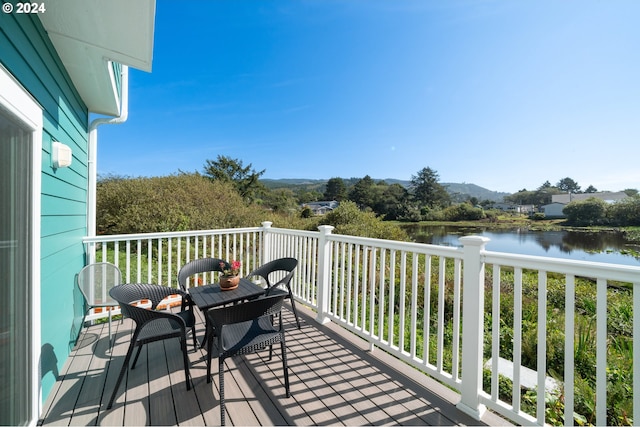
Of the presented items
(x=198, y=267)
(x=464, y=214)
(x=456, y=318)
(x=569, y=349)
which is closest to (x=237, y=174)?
(x=464, y=214)

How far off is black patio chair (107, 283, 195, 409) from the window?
45 centimetres

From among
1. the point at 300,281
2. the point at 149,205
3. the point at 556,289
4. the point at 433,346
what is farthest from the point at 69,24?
the point at 556,289

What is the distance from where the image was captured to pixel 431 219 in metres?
21.2

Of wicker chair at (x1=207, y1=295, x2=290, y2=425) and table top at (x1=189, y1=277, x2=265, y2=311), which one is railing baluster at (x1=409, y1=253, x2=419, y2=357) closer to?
wicker chair at (x1=207, y1=295, x2=290, y2=425)

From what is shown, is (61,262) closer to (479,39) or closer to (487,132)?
(479,39)

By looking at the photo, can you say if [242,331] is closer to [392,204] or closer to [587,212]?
[587,212]

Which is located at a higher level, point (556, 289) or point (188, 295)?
point (188, 295)

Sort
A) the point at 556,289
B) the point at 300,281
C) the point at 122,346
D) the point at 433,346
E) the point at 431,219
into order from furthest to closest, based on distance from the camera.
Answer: the point at 431,219
the point at 556,289
the point at 300,281
the point at 433,346
the point at 122,346

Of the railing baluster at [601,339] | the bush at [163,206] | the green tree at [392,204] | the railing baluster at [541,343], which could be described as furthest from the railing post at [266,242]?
the green tree at [392,204]

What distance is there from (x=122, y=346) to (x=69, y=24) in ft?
9.39

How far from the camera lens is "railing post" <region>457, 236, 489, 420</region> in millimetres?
1857

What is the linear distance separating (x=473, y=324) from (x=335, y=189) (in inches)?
1549

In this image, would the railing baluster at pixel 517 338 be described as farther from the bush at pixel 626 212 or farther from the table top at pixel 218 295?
the bush at pixel 626 212

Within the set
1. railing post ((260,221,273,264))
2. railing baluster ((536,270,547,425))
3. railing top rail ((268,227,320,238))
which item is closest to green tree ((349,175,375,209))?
railing post ((260,221,273,264))
